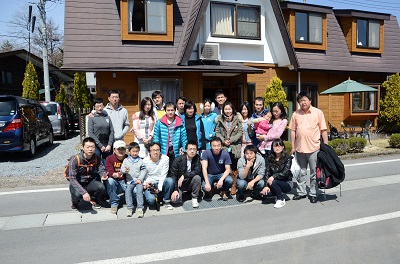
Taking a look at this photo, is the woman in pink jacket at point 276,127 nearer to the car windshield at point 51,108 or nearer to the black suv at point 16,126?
the black suv at point 16,126

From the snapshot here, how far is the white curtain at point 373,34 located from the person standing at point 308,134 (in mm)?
13617

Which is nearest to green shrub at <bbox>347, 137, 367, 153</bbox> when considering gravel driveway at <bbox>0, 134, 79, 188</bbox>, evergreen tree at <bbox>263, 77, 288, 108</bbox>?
evergreen tree at <bbox>263, 77, 288, 108</bbox>

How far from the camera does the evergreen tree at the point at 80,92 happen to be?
2568 centimetres

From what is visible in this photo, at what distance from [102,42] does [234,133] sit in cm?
773

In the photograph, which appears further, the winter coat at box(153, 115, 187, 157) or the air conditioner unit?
the air conditioner unit

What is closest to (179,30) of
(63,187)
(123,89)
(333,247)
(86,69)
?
(123,89)

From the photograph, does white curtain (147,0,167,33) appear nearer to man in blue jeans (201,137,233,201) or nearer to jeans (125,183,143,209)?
man in blue jeans (201,137,233,201)

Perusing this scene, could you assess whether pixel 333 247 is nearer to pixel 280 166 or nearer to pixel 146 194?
pixel 280 166

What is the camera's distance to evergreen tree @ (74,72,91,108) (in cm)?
2568

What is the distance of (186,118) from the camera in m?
6.57

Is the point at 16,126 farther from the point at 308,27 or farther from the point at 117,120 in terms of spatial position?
the point at 308,27

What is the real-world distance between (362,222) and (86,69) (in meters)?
9.13

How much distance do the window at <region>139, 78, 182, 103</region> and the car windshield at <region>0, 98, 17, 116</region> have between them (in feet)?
13.7

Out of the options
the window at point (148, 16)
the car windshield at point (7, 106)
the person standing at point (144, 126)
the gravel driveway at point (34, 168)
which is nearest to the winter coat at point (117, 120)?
the person standing at point (144, 126)
